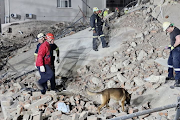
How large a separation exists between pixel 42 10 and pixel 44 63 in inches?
532

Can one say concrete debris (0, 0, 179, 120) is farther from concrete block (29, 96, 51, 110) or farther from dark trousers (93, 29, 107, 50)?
dark trousers (93, 29, 107, 50)

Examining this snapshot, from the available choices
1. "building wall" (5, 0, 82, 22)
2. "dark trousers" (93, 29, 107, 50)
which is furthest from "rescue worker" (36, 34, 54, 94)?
"building wall" (5, 0, 82, 22)

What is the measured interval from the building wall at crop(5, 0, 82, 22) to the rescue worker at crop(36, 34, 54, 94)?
12900 mm

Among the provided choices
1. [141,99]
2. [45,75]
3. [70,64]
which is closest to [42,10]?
[70,64]

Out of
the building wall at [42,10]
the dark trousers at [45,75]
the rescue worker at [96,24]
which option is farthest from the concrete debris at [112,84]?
the building wall at [42,10]

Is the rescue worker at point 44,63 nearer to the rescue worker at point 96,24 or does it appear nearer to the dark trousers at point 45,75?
the dark trousers at point 45,75

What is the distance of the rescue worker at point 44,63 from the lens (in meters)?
5.53

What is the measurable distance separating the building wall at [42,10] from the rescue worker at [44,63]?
42.3 ft

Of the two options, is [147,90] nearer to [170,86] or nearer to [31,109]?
[170,86]

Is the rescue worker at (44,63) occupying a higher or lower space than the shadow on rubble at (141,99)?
higher

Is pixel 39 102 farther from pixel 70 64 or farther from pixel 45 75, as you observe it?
pixel 70 64

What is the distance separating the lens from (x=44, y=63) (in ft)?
18.7

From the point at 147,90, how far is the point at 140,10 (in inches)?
254

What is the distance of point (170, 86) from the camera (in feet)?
18.3
